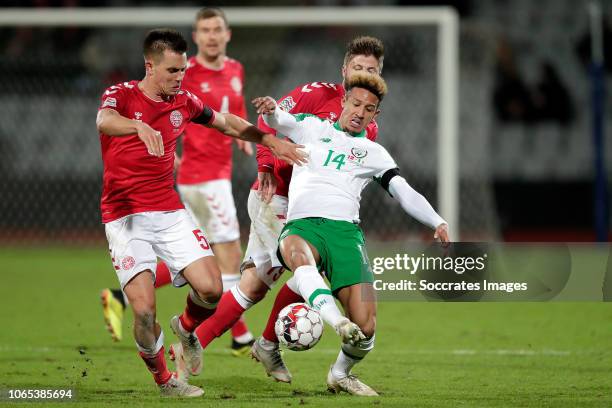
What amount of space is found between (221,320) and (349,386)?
1.03m

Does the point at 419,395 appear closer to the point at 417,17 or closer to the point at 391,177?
the point at 391,177

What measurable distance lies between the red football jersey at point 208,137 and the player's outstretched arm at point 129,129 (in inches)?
99.1

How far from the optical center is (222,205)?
329 inches

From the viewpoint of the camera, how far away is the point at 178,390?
601 cm

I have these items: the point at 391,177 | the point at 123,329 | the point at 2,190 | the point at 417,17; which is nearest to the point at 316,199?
the point at 391,177

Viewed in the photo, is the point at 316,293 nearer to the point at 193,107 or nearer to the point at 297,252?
the point at 297,252

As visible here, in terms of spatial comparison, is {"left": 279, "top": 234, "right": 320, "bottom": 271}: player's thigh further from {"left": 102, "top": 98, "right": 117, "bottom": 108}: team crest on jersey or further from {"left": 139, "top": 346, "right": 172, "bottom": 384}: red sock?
{"left": 102, "top": 98, "right": 117, "bottom": 108}: team crest on jersey

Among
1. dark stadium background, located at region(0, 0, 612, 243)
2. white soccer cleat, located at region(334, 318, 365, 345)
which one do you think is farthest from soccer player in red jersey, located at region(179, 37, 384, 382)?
dark stadium background, located at region(0, 0, 612, 243)

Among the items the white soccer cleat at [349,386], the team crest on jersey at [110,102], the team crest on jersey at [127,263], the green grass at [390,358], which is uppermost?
the team crest on jersey at [110,102]

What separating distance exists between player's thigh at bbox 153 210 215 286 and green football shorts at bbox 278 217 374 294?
522 millimetres

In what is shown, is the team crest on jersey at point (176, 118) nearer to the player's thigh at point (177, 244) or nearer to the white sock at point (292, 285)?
the player's thigh at point (177, 244)

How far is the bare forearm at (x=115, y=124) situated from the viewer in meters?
5.60

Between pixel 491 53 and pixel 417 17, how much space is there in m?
5.25
